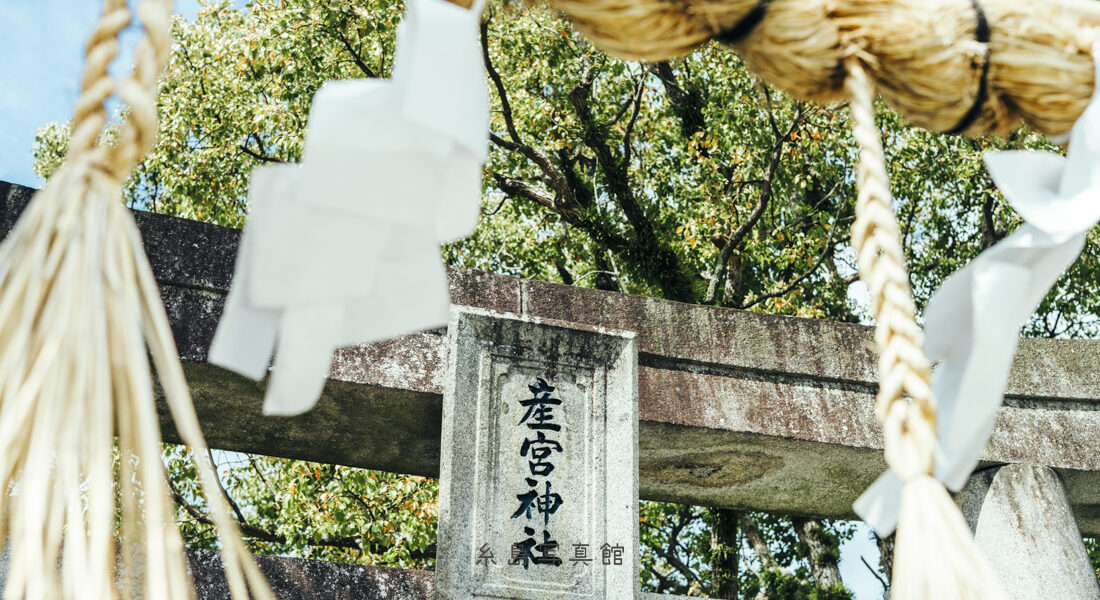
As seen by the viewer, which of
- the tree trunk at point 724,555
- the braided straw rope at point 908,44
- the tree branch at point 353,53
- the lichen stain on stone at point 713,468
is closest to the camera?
the braided straw rope at point 908,44

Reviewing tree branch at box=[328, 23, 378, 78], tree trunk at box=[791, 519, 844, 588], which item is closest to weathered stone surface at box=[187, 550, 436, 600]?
tree branch at box=[328, 23, 378, 78]

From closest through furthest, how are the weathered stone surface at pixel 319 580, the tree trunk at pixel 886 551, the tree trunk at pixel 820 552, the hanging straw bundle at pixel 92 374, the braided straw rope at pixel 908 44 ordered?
the hanging straw bundle at pixel 92 374 → the braided straw rope at pixel 908 44 → the weathered stone surface at pixel 319 580 → the tree trunk at pixel 886 551 → the tree trunk at pixel 820 552

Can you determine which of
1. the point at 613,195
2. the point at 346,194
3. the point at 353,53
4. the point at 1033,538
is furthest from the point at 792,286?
the point at 346,194

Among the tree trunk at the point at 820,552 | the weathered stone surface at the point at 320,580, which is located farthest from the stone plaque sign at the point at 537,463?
the tree trunk at the point at 820,552

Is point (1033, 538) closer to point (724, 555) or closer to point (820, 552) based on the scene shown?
point (724, 555)

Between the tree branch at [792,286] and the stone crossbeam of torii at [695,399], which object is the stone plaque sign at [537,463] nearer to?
the stone crossbeam of torii at [695,399]

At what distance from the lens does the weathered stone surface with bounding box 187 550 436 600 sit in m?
2.78

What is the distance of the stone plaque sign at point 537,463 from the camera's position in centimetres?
293

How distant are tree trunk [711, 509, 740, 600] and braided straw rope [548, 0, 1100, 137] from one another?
5.86 metres

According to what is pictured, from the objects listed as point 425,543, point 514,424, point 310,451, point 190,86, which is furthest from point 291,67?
point 514,424

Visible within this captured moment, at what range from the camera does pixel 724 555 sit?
650 centimetres

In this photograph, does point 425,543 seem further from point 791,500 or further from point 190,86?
point 190,86

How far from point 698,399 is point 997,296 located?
274 cm

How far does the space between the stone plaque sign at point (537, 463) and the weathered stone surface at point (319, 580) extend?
0.13 meters
